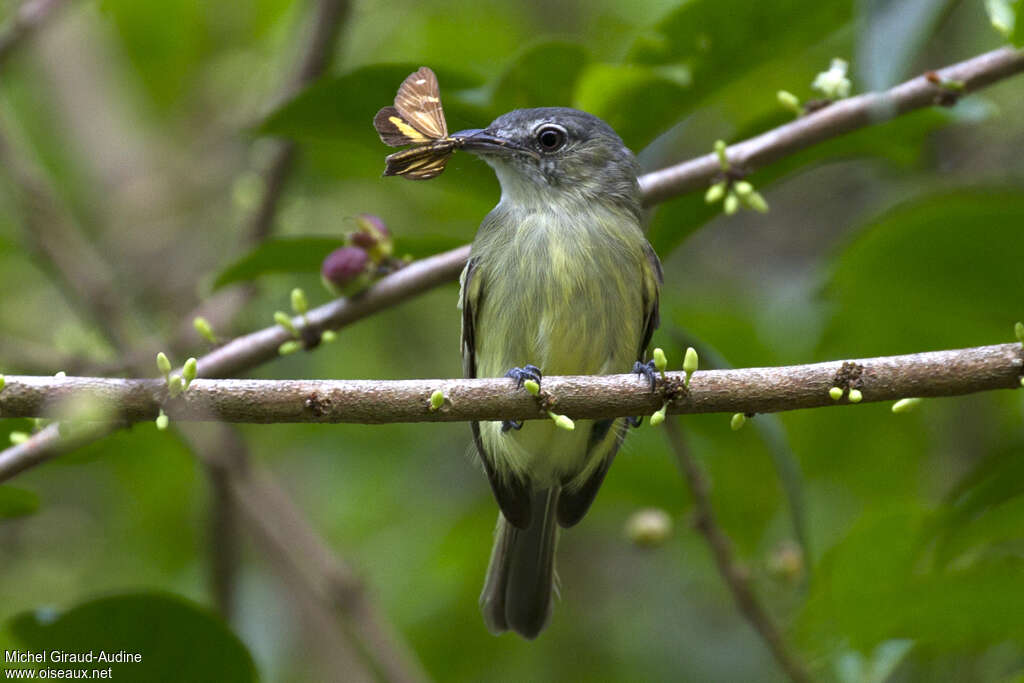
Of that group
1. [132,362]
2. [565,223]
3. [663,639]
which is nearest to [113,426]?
[132,362]

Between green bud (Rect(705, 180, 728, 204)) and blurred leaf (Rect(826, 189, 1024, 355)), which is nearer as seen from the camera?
green bud (Rect(705, 180, 728, 204))

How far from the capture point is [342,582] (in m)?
4.14

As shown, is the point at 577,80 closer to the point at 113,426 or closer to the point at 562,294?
the point at 562,294

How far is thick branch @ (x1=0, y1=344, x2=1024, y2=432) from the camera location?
2395 millimetres

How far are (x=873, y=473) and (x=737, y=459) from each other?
82cm

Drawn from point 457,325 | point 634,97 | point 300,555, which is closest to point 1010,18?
point 634,97

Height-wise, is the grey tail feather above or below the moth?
below

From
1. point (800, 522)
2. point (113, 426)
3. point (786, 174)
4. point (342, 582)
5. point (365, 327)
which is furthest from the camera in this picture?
point (365, 327)

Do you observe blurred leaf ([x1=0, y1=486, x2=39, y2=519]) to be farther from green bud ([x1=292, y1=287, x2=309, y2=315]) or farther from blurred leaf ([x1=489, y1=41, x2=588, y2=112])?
blurred leaf ([x1=489, y1=41, x2=588, y2=112])

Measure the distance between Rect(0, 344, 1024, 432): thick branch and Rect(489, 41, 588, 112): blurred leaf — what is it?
1239 mm

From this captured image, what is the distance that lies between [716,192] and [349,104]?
1113 millimetres

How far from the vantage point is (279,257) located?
3.67 m

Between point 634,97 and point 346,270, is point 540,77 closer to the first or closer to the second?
point 634,97

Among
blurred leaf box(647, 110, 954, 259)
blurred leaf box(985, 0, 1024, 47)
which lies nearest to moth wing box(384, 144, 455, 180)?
blurred leaf box(647, 110, 954, 259)
